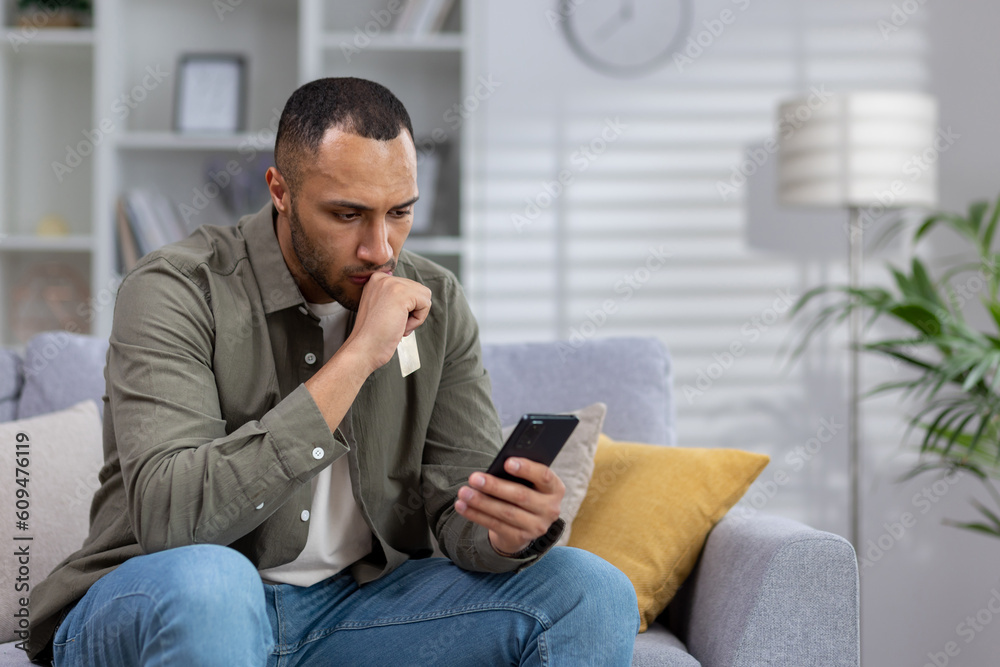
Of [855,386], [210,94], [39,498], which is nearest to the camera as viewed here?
[39,498]

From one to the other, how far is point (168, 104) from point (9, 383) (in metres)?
1.24

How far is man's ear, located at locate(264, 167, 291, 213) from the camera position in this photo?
47.5 inches

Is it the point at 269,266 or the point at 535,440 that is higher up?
the point at 269,266

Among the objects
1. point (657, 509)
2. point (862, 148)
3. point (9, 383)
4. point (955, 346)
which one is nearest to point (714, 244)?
point (862, 148)

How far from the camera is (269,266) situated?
4.06ft

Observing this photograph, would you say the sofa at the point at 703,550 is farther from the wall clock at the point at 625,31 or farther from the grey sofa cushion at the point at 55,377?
the wall clock at the point at 625,31

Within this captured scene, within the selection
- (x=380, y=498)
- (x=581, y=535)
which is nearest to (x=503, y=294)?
(x=581, y=535)

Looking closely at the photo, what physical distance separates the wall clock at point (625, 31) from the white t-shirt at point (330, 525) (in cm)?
163

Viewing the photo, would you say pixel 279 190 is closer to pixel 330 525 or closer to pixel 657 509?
pixel 330 525

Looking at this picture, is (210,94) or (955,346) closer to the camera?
(955,346)

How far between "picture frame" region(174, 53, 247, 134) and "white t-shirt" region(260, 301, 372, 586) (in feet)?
4.88

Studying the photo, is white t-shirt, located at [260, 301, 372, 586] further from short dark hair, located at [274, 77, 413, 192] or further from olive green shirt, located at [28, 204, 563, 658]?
short dark hair, located at [274, 77, 413, 192]

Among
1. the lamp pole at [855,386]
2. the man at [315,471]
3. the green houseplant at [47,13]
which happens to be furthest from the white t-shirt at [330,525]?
the green houseplant at [47,13]

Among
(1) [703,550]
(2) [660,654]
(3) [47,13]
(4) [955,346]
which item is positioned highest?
(3) [47,13]
